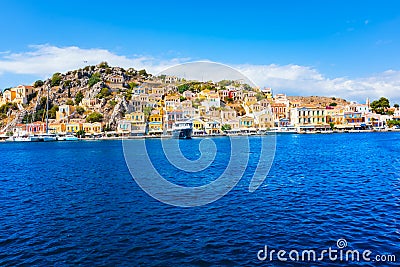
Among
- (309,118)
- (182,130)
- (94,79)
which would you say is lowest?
(182,130)

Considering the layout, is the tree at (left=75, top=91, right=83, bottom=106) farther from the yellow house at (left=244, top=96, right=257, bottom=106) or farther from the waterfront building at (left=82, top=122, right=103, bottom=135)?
the yellow house at (left=244, top=96, right=257, bottom=106)

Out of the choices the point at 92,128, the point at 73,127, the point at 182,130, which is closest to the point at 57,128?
the point at 73,127

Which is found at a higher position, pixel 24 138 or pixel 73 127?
pixel 73 127

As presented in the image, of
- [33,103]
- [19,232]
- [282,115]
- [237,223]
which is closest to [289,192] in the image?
[237,223]

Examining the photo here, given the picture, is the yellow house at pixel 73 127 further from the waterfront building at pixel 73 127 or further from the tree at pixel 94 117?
the tree at pixel 94 117

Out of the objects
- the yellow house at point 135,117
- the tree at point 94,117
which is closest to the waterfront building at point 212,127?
the yellow house at point 135,117

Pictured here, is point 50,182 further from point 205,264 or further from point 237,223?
point 205,264

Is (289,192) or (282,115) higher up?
(282,115)

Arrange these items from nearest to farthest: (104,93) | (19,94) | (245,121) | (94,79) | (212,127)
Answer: (212,127) < (245,121) < (104,93) < (19,94) < (94,79)

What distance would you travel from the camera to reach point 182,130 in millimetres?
64062

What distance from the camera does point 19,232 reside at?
9.08 metres

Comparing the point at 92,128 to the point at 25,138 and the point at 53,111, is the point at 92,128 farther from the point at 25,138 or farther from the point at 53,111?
the point at 53,111

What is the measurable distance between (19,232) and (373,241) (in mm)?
9200

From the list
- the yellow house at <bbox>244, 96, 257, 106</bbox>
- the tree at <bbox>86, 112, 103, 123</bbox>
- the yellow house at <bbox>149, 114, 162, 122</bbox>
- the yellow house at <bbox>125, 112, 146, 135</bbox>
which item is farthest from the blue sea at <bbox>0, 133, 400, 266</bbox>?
the tree at <bbox>86, 112, 103, 123</bbox>
